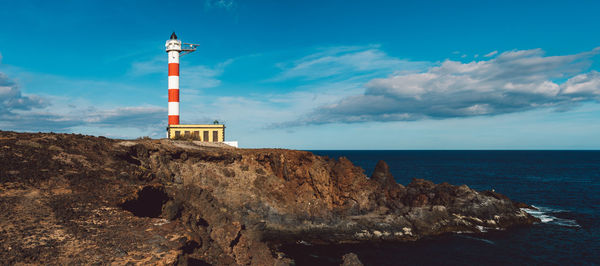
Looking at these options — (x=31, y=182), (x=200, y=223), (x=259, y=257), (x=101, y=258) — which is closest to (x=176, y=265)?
(x=101, y=258)

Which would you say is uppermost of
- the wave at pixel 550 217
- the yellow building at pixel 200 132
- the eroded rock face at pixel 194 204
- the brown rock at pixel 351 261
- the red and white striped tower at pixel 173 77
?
the red and white striped tower at pixel 173 77

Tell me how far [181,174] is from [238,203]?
6482mm

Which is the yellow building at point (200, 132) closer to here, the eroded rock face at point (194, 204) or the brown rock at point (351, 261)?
the eroded rock face at point (194, 204)

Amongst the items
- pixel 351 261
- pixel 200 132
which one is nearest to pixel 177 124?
pixel 200 132

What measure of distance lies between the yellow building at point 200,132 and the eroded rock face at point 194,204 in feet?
44.1

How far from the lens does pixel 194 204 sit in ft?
76.4

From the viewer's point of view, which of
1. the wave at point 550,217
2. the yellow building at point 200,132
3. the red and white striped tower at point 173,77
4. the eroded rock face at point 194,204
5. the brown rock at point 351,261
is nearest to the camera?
the eroded rock face at point 194,204

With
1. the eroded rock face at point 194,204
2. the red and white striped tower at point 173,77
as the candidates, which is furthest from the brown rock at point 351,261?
the red and white striped tower at point 173,77

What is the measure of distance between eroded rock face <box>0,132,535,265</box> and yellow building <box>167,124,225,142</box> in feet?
44.1

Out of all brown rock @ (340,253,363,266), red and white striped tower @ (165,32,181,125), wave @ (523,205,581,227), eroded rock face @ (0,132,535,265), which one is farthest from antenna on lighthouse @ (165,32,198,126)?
wave @ (523,205,581,227)

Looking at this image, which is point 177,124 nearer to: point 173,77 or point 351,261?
point 173,77

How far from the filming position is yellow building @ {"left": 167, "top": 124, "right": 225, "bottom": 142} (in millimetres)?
49031

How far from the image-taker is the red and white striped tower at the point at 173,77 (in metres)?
50.4

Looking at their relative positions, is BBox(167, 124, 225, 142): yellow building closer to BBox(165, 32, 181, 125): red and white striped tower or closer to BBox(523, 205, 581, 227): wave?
BBox(165, 32, 181, 125): red and white striped tower
